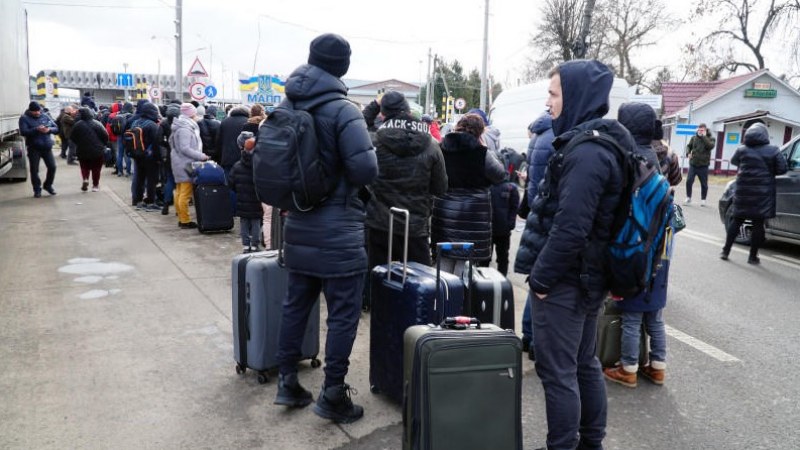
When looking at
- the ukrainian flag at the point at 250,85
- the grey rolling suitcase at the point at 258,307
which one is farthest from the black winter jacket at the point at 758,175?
the ukrainian flag at the point at 250,85

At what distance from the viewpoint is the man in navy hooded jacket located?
107 inches

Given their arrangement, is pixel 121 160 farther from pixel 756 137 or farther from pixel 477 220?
pixel 756 137

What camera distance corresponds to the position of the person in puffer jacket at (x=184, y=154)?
9.44 metres

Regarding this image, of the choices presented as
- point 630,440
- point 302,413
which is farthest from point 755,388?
point 302,413

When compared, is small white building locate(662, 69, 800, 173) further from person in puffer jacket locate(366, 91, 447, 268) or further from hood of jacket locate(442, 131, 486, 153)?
person in puffer jacket locate(366, 91, 447, 268)

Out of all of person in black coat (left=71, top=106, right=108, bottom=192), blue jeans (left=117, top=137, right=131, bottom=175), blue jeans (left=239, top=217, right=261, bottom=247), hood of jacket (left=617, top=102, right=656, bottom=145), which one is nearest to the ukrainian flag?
blue jeans (left=117, top=137, right=131, bottom=175)

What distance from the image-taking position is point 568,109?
297 centimetres

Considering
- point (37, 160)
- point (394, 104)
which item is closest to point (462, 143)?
point (394, 104)

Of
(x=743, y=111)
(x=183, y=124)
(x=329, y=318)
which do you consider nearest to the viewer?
(x=329, y=318)

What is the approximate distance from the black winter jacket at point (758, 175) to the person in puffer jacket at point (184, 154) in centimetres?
764

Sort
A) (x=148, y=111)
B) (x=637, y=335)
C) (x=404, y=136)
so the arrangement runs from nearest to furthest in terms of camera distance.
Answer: (x=637, y=335) → (x=404, y=136) → (x=148, y=111)

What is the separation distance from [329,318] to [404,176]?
163cm

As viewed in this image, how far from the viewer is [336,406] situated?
3.60 meters

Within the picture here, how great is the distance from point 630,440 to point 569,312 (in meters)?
1.22
